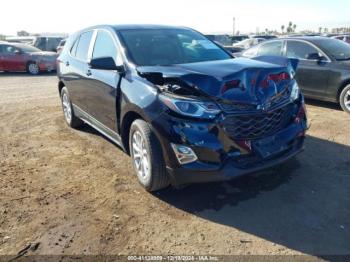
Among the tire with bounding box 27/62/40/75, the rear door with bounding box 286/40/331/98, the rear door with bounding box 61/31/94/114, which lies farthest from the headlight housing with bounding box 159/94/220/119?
the tire with bounding box 27/62/40/75

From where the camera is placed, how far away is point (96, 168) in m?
4.77

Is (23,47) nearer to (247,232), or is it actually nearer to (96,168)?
(96,168)

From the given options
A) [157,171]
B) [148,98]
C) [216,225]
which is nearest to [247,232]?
[216,225]

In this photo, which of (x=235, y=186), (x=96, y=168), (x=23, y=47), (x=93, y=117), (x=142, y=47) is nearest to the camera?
(x=235, y=186)

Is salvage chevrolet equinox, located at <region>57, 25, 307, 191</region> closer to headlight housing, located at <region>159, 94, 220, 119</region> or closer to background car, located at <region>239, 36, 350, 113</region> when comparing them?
headlight housing, located at <region>159, 94, 220, 119</region>

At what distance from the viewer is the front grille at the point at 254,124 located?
3305mm

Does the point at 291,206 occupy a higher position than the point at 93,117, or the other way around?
the point at 93,117

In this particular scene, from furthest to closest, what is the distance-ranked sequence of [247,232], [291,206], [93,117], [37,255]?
1. [93,117]
2. [291,206]
3. [247,232]
4. [37,255]

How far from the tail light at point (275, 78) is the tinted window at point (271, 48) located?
15.7 ft

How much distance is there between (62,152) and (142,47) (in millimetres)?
2139

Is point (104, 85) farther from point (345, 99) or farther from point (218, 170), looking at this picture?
point (345, 99)

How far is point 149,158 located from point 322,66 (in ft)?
17.2

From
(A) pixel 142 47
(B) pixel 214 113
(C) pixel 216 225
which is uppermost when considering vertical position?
(A) pixel 142 47

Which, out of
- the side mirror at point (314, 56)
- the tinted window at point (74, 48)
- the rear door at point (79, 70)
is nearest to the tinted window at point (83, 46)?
the rear door at point (79, 70)
